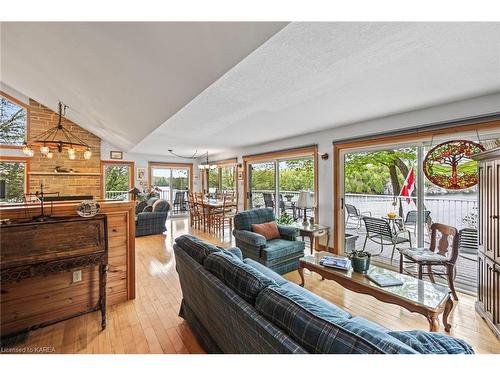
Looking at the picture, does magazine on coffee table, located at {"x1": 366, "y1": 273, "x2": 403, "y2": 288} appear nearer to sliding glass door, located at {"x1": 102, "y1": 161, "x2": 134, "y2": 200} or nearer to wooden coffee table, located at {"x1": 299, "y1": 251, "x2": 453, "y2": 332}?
wooden coffee table, located at {"x1": 299, "y1": 251, "x2": 453, "y2": 332}

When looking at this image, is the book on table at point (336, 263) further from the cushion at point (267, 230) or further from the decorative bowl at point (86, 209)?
the decorative bowl at point (86, 209)

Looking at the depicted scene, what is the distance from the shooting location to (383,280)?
2123 mm

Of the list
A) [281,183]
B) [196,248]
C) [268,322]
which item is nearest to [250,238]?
[196,248]

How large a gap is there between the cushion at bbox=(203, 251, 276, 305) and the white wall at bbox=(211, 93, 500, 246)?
3194 millimetres

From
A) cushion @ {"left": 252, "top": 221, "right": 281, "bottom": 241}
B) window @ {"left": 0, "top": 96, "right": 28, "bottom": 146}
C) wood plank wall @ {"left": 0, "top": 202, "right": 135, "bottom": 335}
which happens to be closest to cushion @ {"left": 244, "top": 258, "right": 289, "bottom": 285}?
cushion @ {"left": 252, "top": 221, "right": 281, "bottom": 241}

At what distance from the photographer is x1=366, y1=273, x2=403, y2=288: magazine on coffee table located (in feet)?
6.73

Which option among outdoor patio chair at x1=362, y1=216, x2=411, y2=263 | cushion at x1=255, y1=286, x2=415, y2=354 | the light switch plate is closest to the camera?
cushion at x1=255, y1=286, x2=415, y2=354

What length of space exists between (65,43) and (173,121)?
1513 mm

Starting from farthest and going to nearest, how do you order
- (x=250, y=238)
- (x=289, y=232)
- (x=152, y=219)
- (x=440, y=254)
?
(x=152, y=219)
(x=289, y=232)
(x=250, y=238)
(x=440, y=254)

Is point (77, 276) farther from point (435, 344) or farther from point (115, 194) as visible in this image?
point (115, 194)

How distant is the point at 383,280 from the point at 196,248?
5.77 ft

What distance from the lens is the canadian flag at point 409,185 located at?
135 inches

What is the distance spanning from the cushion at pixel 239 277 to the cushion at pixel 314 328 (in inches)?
3.2
